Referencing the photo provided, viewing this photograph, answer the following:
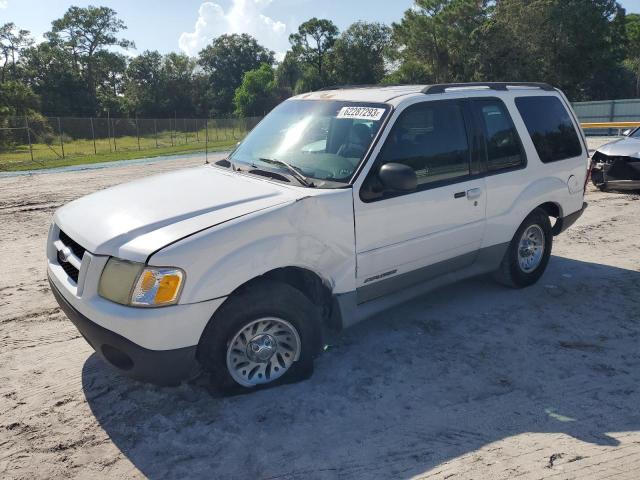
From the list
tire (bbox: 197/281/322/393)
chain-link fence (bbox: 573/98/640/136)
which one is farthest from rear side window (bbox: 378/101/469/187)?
chain-link fence (bbox: 573/98/640/136)

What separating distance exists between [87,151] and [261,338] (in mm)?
27303

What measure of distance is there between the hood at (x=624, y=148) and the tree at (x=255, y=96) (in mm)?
67935

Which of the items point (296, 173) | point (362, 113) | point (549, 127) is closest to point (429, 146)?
point (362, 113)

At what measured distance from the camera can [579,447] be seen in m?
3.07

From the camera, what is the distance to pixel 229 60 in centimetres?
9506

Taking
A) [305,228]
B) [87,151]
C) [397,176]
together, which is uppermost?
[87,151]

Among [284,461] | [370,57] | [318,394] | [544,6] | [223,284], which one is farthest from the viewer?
[370,57]

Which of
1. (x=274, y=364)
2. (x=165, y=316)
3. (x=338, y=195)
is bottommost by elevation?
(x=274, y=364)

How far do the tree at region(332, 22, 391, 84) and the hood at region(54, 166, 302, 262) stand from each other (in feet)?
242

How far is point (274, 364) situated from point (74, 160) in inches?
893

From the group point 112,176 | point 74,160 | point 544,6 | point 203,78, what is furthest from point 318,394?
point 203,78

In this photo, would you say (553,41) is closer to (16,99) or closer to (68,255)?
(16,99)

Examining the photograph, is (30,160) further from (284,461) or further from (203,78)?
(203,78)

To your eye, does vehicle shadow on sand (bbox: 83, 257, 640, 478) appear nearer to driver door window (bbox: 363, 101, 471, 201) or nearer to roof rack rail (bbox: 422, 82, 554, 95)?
driver door window (bbox: 363, 101, 471, 201)
